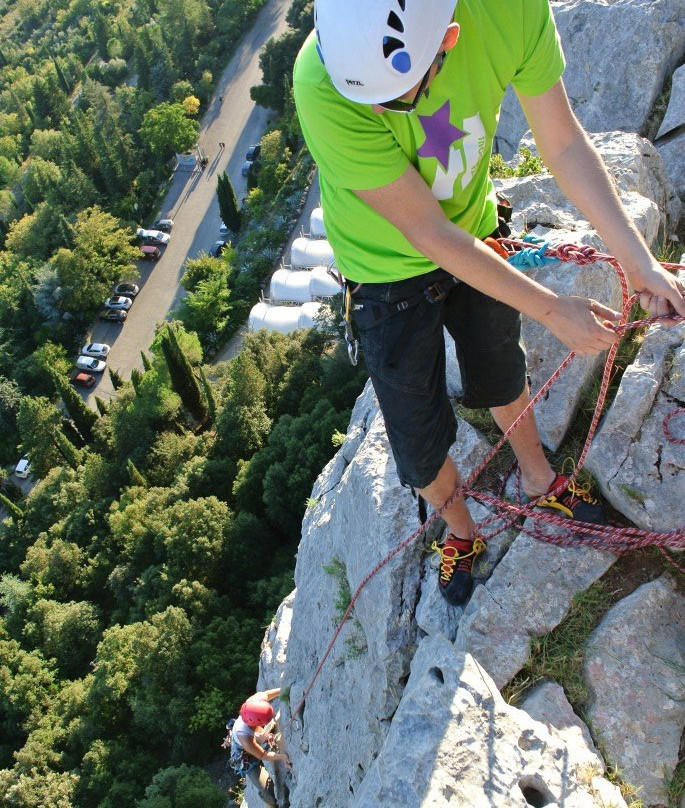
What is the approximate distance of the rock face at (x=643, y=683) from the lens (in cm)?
435

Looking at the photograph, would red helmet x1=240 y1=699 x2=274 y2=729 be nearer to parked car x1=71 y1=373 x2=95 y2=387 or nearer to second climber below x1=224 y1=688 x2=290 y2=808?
second climber below x1=224 y1=688 x2=290 y2=808

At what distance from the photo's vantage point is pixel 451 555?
→ 208 inches

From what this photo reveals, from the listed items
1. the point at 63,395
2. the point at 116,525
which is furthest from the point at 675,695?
the point at 63,395

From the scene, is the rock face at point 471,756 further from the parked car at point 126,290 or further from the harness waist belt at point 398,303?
the parked car at point 126,290

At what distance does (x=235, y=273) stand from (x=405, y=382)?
1764 inches

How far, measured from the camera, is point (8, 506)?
43.2 m

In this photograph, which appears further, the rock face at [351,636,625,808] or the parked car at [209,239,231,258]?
the parked car at [209,239,231,258]

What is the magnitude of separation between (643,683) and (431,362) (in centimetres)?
239

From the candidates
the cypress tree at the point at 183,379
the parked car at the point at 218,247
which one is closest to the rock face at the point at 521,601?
the cypress tree at the point at 183,379

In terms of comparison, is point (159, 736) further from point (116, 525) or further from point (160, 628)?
point (116, 525)

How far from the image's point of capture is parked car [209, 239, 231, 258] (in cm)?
5291

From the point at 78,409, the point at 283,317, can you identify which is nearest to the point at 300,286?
the point at 283,317

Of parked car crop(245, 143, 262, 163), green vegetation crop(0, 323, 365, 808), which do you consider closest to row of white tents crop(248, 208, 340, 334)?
green vegetation crop(0, 323, 365, 808)

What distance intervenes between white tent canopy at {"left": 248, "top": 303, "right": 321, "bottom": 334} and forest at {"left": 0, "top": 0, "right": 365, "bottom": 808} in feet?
8.97
